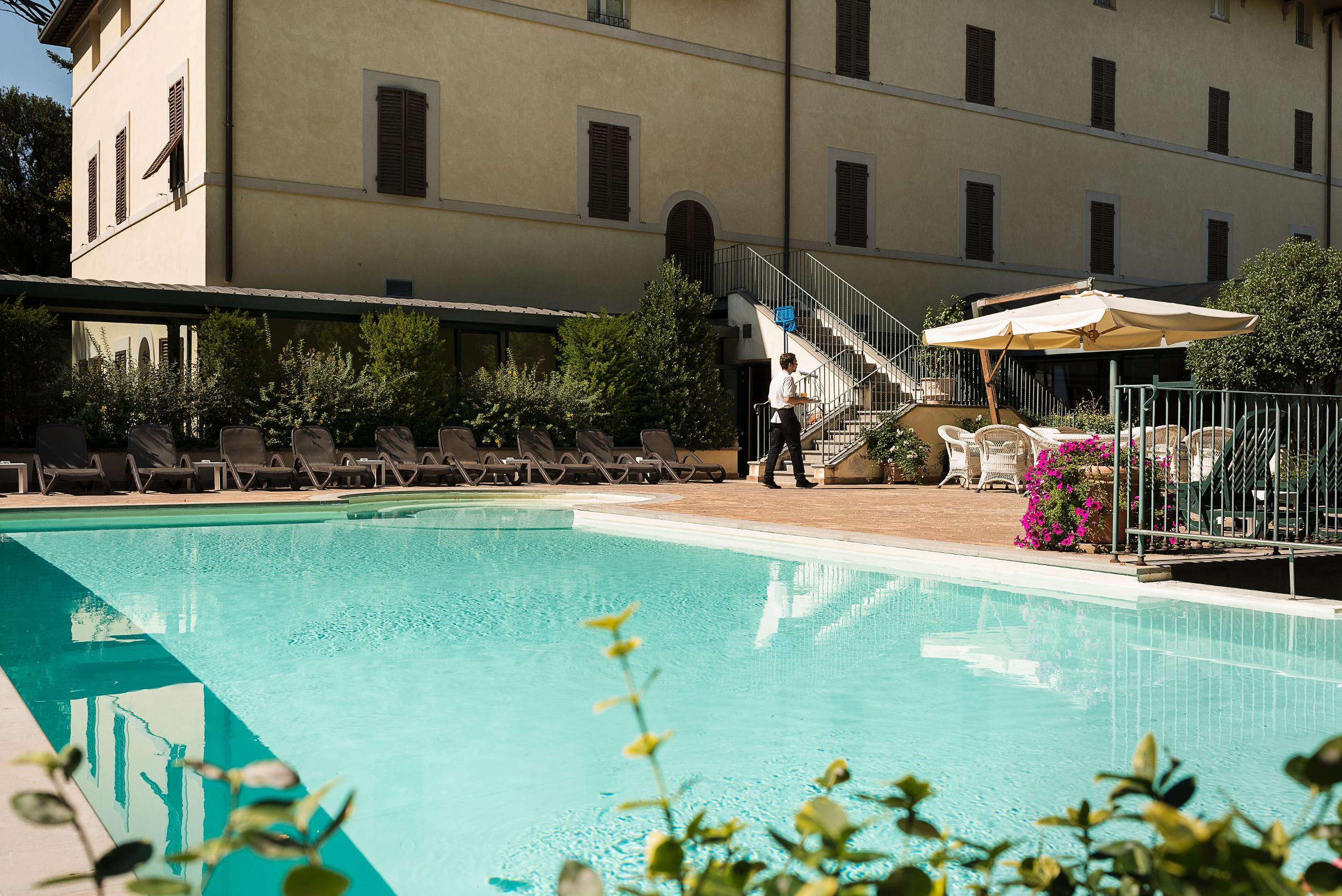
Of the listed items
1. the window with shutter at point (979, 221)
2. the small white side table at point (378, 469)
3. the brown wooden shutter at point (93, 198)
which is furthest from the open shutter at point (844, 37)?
the brown wooden shutter at point (93, 198)

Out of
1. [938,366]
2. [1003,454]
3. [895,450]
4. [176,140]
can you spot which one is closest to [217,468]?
[176,140]

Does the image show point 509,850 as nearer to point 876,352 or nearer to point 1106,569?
point 1106,569

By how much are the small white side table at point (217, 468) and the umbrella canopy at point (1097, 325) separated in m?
→ 9.09

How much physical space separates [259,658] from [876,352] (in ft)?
51.9

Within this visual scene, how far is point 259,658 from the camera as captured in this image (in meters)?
5.32

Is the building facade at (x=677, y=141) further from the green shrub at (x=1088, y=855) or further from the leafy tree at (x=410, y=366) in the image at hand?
the green shrub at (x=1088, y=855)

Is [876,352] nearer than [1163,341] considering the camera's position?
No

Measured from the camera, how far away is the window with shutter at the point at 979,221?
24.5 m

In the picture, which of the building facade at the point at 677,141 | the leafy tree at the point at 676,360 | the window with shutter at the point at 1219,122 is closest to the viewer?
the building facade at the point at 677,141

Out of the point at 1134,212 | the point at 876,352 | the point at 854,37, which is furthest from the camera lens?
the point at 1134,212

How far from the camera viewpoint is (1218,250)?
27.9m

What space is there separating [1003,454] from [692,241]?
795cm

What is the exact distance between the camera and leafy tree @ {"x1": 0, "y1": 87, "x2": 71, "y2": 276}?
3062 centimetres

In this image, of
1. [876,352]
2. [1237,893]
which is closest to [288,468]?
[876,352]
